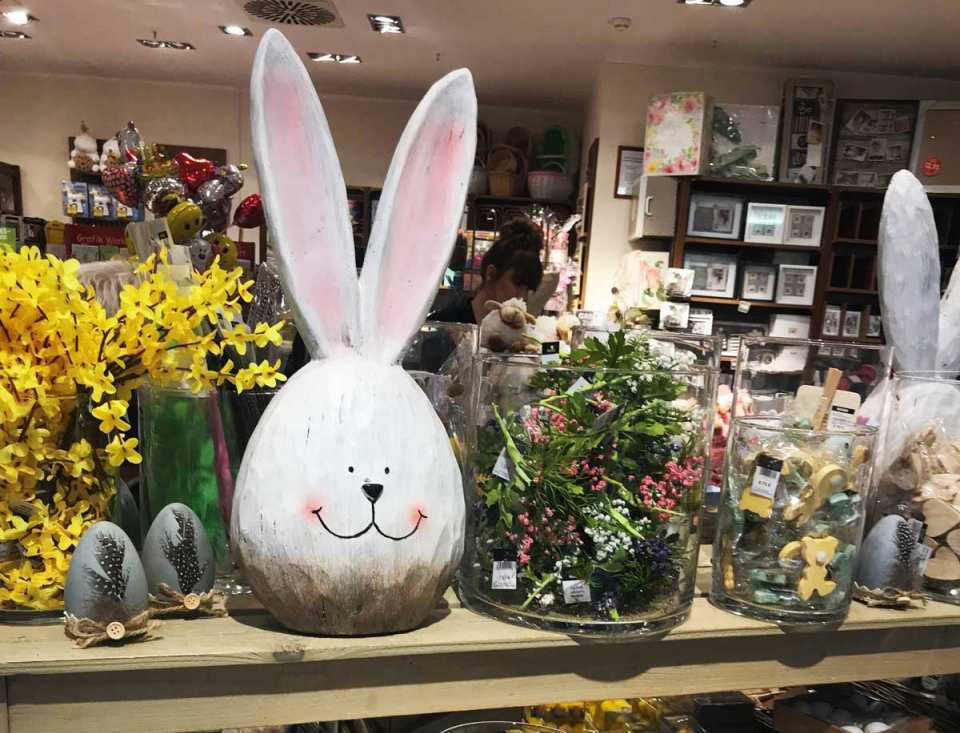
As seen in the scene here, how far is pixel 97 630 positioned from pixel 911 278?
1.06m

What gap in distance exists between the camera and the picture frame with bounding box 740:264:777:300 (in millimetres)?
4059

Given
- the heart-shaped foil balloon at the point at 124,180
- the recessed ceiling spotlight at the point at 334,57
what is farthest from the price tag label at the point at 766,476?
the recessed ceiling spotlight at the point at 334,57

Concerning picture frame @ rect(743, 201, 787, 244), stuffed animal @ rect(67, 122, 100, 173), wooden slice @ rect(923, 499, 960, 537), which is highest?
stuffed animal @ rect(67, 122, 100, 173)

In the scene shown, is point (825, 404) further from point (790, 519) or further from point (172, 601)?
point (172, 601)

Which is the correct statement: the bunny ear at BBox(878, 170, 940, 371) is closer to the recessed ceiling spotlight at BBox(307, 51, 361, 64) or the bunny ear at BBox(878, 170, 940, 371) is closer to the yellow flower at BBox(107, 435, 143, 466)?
the yellow flower at BBox(107, 435, 143, 466)

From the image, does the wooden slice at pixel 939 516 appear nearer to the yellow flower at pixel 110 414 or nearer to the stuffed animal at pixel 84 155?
the yellow flower at pixel 110 414

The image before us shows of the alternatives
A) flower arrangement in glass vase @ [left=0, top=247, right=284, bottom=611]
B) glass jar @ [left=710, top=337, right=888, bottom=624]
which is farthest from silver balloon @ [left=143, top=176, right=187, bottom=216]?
glass jar @ [left=710, top=337, right=888, bottom=624]

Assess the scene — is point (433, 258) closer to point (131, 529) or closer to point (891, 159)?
point (131, 529)

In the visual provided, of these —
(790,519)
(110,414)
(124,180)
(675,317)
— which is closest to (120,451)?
(110,414)

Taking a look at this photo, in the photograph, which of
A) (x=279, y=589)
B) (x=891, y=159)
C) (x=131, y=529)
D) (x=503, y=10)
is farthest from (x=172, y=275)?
(x=891, y=159)

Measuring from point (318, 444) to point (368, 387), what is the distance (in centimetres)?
7

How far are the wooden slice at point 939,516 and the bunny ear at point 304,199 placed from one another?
72 centimetres

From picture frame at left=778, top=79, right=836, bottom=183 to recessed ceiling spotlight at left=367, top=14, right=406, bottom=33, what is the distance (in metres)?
2.21

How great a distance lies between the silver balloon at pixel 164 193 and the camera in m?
0.97
